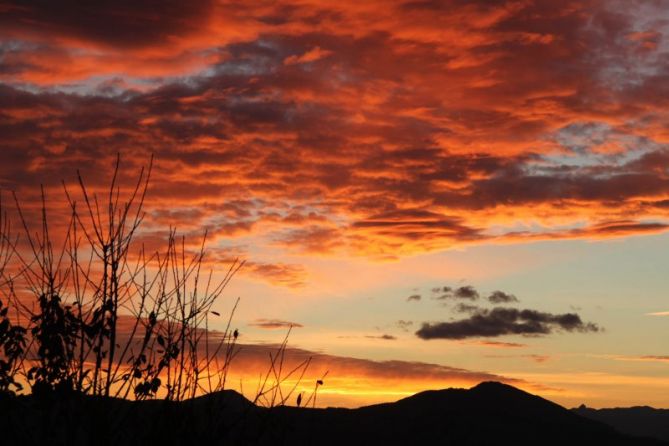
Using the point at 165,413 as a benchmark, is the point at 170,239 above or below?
above

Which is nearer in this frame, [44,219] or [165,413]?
[165,413]

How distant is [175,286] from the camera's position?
39.8 feet

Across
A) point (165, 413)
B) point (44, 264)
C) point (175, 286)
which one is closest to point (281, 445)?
point (165, 413)

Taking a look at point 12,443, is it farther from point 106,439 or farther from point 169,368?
point 169,368

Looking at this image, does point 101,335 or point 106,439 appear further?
point 101,335

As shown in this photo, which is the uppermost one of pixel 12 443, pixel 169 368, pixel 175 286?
pixel 175 286

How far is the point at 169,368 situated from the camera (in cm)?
1057

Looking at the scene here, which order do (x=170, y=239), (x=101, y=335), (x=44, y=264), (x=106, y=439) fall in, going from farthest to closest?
1. (x=170, y=239)
2. (x=44, y=264)
3. (x=101, y=335)
4. (x=106, y=439)

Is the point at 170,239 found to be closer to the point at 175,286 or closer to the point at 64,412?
the point at 175,286

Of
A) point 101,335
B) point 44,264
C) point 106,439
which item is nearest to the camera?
point 106,439

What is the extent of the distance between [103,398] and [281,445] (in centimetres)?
239

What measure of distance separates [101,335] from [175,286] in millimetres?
2152

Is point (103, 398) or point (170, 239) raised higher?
point (170, 239)

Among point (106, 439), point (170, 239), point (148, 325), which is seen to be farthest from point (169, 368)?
point (170, 239)
